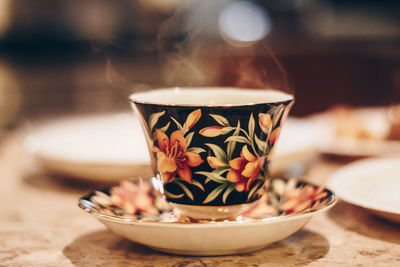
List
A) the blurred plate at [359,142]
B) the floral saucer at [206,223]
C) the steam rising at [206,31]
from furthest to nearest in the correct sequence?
the steam rising at [206,31], the blurred plate at [359,142], the floral saucer at [206,223]

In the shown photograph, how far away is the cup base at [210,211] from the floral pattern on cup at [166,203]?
1 centimetres

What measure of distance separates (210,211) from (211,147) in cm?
7

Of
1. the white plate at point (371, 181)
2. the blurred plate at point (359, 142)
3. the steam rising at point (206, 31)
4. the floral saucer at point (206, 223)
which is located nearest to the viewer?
the floral saucer at point (206, 223)

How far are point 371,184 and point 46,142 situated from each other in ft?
1.72

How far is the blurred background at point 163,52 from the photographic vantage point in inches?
114

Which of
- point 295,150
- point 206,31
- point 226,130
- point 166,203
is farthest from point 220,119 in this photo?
point 206,31

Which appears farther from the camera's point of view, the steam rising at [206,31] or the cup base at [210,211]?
the steam rising at [206,31]

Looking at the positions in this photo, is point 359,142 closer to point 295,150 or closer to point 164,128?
point 295,150

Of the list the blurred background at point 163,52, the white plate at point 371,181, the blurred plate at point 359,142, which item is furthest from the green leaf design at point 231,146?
the blurred background at point 163,52

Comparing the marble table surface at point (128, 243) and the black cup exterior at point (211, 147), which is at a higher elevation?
the black cup exterior at point (211, 147)

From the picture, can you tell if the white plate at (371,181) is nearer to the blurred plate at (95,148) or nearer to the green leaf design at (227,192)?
the green leaf design at (227,192)

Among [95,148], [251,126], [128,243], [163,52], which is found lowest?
[128,243]

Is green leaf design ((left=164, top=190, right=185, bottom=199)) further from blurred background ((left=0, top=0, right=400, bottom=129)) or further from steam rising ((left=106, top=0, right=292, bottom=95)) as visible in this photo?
steam rising ((left=106, top=0, right=292, bottom=95))

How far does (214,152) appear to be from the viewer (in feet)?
1.51
